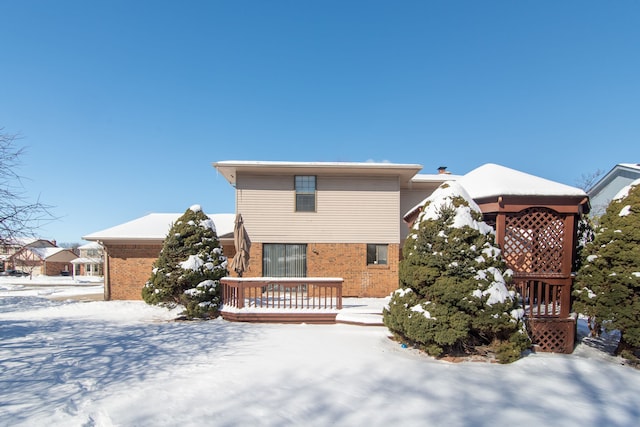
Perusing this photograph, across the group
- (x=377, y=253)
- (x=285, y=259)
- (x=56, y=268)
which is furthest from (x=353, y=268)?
(x=56, y=268)

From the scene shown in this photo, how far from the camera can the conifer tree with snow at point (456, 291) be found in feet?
17.9

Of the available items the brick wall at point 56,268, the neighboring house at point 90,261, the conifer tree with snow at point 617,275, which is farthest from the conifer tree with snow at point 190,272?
the brick wall at point 56,268

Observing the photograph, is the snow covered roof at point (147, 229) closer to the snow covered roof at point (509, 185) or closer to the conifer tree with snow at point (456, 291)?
the conifer tree with snow at point (456, 291)

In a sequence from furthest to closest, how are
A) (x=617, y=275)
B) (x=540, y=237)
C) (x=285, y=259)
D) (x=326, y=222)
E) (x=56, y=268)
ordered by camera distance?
(x=56, y=268), (x=326, y=222), (x=285, y=259), (x=540, y=237), (x=617, y=275)

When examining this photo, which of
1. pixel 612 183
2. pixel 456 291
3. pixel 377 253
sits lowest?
pixel 377 253

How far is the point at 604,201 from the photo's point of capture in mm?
22688

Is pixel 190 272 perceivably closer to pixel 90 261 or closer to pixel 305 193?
pixel 305 193

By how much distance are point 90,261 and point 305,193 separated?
1517 inches

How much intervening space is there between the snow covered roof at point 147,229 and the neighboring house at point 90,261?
28053 millimetres

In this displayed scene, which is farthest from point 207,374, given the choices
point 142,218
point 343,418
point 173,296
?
point 142,218

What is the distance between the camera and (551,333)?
6340 millimetres

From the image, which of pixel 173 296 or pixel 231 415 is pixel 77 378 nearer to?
pixel 231 415

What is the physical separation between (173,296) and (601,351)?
31.1ft

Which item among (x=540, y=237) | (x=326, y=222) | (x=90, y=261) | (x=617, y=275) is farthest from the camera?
(x=90, y=261)
